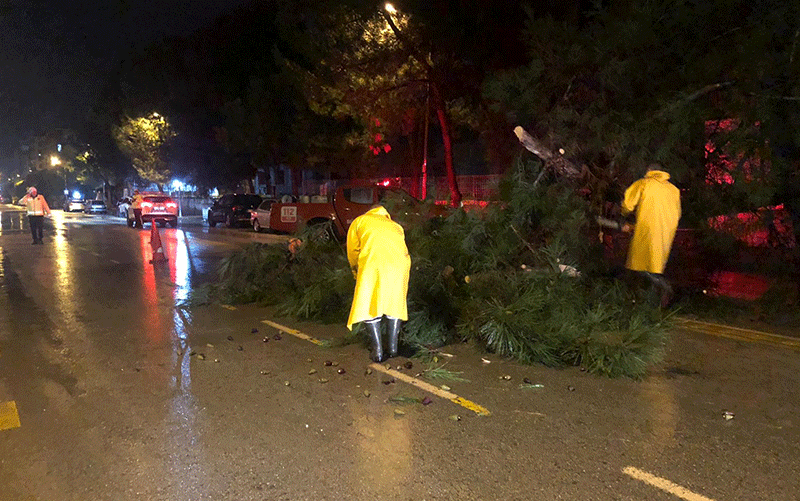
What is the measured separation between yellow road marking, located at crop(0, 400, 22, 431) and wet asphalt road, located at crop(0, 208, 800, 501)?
67 mm

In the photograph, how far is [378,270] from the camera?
21.0 ft

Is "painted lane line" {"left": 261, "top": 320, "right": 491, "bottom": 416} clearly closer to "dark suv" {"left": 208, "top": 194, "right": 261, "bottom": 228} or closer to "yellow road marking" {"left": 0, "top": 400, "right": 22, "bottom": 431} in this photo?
"yellow road marking" {"left": 0, "top": 400, "right": 22, "bottom": 431}

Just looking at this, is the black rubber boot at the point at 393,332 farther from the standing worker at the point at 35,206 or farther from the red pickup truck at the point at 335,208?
the standing worker at the point at 35,206

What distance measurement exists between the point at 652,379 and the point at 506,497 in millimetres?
2851

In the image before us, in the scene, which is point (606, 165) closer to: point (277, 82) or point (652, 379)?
point (652, 379)

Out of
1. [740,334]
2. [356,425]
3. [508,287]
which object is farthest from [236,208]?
[356,425]

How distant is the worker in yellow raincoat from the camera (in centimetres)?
638

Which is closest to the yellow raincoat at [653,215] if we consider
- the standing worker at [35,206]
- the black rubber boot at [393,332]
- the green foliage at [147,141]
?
the black rubber boot at [393,332]

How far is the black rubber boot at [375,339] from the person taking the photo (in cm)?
657

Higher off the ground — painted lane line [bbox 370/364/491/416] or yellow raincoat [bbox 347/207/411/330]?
yellow raincoat [bbox 347/207/411/330]

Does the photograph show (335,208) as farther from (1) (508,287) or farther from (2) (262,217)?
(1) (508,287)

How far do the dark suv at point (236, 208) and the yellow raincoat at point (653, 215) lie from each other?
25059 mm

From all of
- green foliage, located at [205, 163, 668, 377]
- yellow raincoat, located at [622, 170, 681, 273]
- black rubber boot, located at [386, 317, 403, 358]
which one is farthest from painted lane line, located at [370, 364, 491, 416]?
yellow raincoat, located at [622, 170, 681, 273]

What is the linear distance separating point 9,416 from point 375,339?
3.21 metres
